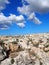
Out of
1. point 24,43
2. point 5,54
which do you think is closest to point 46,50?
point 24,43

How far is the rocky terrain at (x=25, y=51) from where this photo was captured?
35.7 meters

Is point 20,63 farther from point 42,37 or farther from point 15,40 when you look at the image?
point 42,37

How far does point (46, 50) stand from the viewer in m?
39.4

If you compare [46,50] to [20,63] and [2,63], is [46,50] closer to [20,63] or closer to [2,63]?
[20,63]

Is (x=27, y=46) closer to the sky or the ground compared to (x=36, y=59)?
closer to the sky

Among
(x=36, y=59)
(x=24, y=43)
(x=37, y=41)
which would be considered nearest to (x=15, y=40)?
(x=24, y=43)

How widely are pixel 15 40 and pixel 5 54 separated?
19.3 feet

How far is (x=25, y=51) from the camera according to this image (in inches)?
1511

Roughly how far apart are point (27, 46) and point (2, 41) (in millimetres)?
5535

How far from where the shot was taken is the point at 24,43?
136ft

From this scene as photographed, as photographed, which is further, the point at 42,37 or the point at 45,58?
the point at 42,37

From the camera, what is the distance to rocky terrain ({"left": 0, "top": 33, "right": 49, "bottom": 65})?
117 ft

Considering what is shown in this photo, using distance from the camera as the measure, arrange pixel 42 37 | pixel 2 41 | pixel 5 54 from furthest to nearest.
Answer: pixel 42 37
pixel 2 41
pixel 5 54

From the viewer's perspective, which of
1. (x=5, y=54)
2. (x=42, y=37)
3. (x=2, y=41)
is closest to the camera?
(x=5, y=54)
